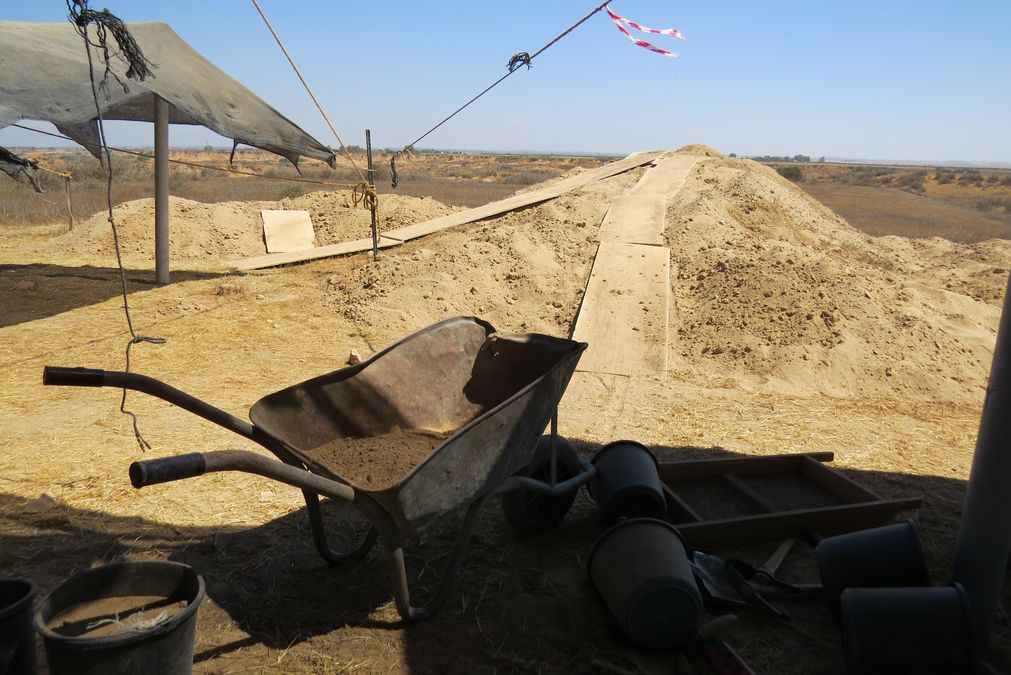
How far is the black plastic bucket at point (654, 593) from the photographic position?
2840 millimetres

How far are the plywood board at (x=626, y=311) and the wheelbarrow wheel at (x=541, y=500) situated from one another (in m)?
3.14

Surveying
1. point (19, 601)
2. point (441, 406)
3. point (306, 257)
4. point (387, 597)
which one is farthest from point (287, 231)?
point (19, 601)

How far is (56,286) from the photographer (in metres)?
10.1

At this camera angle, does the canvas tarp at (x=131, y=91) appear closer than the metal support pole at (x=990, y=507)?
No

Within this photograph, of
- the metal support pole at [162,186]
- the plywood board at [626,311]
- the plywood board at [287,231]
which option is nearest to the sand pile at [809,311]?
the plywood board at [626,311]

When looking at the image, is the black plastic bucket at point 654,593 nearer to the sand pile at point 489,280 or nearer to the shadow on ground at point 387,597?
the shadow on ground at point 387,597

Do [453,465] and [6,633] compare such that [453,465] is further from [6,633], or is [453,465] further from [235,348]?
[235,348]

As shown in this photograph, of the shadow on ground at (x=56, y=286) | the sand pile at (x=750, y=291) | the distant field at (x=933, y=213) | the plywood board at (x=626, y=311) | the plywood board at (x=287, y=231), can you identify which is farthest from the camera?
the distant field at (x=933, y=213)

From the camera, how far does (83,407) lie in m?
5.86

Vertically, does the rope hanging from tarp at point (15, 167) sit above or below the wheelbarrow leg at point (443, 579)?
above

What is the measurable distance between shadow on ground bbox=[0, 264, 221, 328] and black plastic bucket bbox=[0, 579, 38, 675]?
7047 millimetres

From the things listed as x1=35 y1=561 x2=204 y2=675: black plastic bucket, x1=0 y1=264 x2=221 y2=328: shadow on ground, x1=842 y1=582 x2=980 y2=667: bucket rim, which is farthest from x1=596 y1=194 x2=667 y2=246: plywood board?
x1=35 y1=561 x2=204 y2=675: black plastic bucket

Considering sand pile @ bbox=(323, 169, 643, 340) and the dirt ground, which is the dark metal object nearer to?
the dirt ground

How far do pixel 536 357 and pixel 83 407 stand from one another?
428cm
